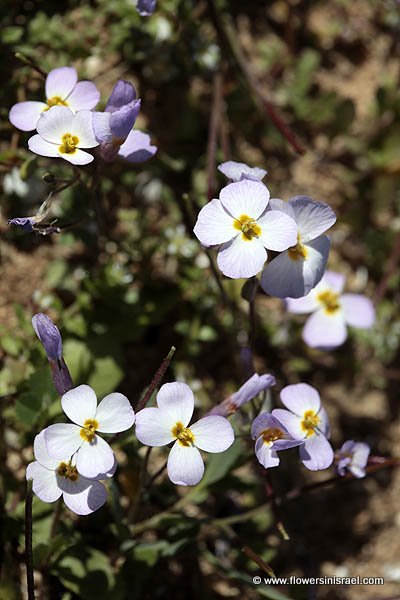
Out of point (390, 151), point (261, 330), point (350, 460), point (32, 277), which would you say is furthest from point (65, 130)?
point (390, 151)

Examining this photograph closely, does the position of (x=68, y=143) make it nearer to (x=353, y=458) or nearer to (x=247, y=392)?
(x=247, y=392)

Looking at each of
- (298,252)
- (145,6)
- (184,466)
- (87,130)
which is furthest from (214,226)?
(145,6)

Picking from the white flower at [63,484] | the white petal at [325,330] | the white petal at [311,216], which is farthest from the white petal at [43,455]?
the white petal at [325,330]

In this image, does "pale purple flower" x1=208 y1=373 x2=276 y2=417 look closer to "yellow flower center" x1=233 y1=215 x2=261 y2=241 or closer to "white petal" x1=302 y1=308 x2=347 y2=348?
"yellow flower center" x1=233 y1=215 x2=261 y2=241

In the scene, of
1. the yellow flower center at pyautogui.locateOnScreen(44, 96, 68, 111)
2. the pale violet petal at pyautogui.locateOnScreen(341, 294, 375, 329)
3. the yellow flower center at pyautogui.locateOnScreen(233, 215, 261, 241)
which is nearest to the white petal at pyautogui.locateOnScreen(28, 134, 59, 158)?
the yellow flower center at pyautogui.locateOnScreen(44, 96, 68, 111)

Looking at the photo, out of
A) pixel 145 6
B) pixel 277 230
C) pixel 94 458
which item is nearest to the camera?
pixel 94 458

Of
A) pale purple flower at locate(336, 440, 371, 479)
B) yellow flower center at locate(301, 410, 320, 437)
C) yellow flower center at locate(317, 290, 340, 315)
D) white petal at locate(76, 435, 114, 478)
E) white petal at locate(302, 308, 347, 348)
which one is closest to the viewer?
white petal at locate(76, 435, 114, 478)
